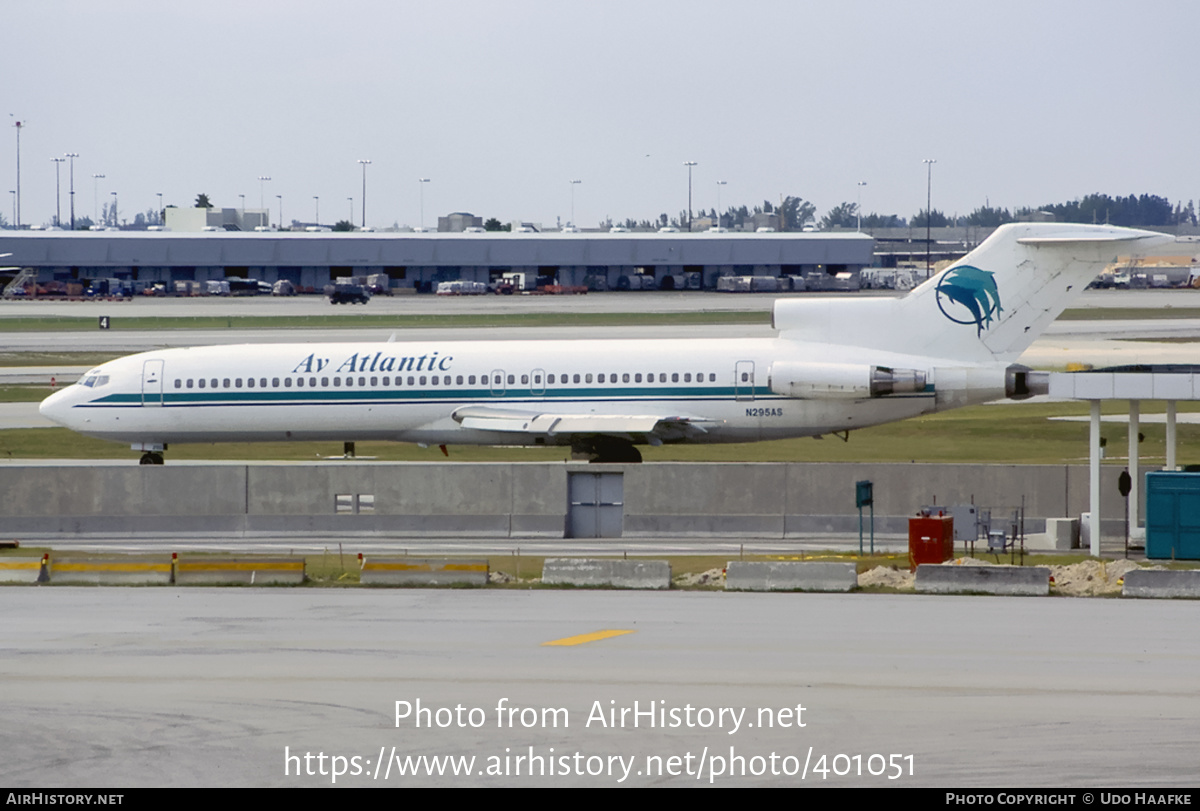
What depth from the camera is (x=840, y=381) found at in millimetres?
35844

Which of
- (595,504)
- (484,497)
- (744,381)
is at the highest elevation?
(744,381)

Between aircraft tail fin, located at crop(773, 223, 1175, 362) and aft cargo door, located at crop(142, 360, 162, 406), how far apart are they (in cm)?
1719

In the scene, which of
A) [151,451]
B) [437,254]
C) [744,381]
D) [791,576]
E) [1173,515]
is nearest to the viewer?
[791,576]

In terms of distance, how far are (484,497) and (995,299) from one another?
533 inches

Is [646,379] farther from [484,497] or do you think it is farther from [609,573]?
[609,573]

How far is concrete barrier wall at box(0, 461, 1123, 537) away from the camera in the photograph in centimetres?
3033

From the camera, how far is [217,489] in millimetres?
31625

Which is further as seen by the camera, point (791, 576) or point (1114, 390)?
point (1114, 390)

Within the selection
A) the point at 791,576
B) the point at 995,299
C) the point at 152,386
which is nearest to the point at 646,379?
the point at 995,299

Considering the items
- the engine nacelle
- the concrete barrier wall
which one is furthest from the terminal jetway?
the engine nacelle

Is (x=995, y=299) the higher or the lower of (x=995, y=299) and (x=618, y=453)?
the higher

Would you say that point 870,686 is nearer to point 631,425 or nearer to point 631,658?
point 631,658

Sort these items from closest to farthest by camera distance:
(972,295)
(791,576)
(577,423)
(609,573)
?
(791,576) < (609,573) < (972,295) < (577,423)

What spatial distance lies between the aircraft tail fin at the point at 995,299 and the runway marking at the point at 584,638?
18.5 meters
